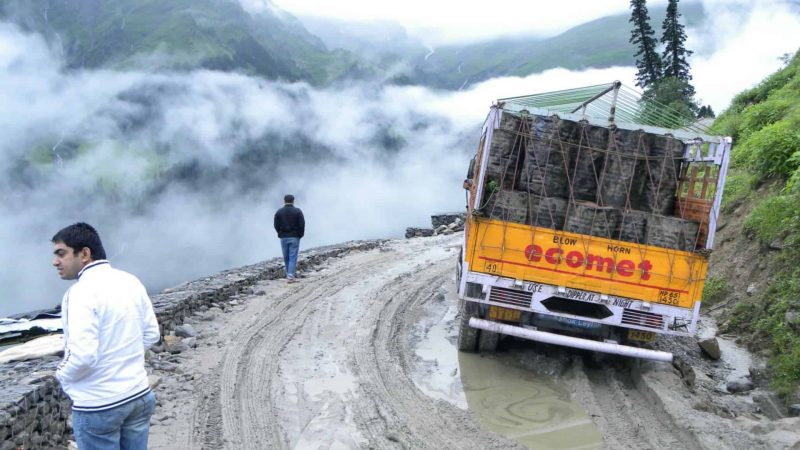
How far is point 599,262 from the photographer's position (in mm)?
6891

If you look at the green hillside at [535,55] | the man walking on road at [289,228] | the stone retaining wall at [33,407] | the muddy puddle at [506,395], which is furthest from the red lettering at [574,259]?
the green hillside at [535,55]

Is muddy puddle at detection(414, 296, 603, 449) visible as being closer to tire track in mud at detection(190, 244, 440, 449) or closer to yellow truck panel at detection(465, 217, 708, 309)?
yellow truck panel at detection(465, 217, 708, 309)

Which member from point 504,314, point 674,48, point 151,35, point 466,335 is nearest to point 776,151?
point 504,314

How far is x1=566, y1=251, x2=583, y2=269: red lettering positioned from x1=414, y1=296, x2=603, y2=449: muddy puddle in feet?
4.58

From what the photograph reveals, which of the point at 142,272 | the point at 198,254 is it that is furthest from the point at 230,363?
the point at 198,254

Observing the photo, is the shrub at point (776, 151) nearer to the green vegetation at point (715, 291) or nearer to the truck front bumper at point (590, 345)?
the green vegetation at point (715, 291)

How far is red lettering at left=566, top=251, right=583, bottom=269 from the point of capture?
6914 millimetres

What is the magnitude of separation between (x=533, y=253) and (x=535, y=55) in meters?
144

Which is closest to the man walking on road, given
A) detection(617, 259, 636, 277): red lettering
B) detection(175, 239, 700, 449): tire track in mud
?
detection(175, 239, 700, 449): tire track in mud

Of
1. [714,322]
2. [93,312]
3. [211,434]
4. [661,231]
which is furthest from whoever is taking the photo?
[714,322]

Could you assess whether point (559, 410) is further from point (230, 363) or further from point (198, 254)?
point (198, 254)

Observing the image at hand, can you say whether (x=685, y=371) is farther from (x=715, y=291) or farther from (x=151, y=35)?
(x=151, y=35)

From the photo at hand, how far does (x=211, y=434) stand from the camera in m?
5.27

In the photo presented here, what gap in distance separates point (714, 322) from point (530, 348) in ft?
10.5
